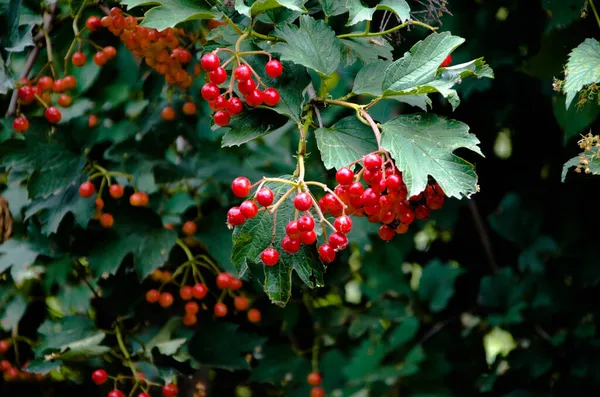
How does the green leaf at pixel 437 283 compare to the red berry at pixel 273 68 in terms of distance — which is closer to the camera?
the red berry at pixel 273 68

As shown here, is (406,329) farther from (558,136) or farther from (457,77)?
(457,77)

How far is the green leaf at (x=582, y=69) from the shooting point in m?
1.05

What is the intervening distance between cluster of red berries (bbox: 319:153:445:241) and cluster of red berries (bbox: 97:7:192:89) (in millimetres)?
643

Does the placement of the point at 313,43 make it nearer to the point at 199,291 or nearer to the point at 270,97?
the point at 270,97

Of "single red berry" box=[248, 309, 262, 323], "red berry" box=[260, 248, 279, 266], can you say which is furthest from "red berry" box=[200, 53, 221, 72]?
"single red berry" box=[248, 309, 262, 323]

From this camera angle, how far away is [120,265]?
1.73 meters

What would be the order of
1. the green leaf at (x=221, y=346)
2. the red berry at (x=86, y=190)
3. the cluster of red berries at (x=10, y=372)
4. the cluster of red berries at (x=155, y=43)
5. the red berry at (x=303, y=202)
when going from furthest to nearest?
1. the cluster of red berries at (x=10, y=372)
2. the green leaf at (x=221, y=346)
3. the red berry at (x=86, y=190)
4. the cluster of red berries at (x=155, y=43)
5. the red berry at (x=303, y=202)

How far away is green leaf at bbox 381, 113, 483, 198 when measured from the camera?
A: 959mm

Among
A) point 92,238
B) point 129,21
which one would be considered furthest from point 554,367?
point 129,21

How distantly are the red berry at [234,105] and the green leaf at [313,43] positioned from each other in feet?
0.31

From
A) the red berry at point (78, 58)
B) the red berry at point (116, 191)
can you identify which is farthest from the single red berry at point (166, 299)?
the red berry at point (78, 58)

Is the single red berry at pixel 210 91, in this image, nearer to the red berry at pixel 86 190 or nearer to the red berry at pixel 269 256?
the red berry at pixel 269 256

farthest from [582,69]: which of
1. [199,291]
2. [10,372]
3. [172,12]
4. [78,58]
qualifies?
[10,372]

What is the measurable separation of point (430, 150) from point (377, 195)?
3.9 inches
